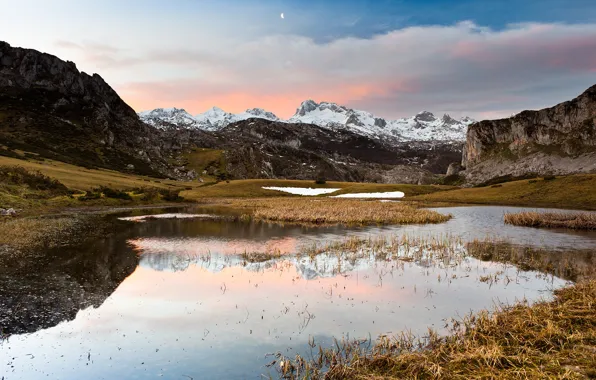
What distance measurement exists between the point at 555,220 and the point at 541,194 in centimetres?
4841

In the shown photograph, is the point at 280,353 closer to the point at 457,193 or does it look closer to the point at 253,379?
the point at 253,379

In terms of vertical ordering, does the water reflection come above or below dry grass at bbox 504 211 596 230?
below

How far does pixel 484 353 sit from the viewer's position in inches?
499

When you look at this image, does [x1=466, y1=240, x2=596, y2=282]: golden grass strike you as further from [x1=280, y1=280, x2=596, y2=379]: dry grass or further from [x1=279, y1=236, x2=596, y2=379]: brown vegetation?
[x1=280, y1=280, x2=596, y2=379]: dry grass

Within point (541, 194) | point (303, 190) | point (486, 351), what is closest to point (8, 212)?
point (486, 351)

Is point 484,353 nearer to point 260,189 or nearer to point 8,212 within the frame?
point 8,212

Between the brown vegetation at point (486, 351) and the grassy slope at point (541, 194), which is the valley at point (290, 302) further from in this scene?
the grassy slope at point (541, 194)

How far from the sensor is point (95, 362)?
13.7 meters

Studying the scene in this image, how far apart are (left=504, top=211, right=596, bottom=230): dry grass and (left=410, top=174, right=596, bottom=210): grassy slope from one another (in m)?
29.6

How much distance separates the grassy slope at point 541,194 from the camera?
3407 inches

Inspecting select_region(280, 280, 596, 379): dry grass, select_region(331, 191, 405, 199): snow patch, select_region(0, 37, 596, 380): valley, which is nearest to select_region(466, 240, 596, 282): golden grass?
select_region(0, 37, 596, 380): valley

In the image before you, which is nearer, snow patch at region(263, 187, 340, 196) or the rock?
the rock

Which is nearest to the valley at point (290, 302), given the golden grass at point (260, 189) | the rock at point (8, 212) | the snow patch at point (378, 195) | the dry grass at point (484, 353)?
the dry grass at point (484, 353)

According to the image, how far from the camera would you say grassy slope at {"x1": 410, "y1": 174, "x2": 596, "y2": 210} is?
86550 mm
